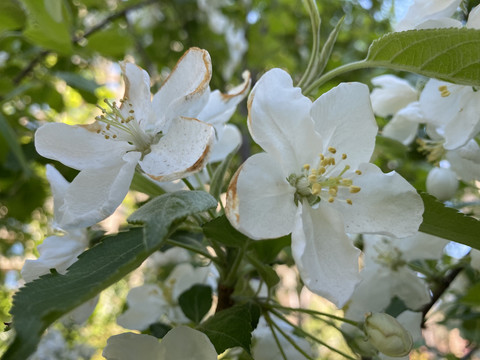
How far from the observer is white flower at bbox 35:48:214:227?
0.59m

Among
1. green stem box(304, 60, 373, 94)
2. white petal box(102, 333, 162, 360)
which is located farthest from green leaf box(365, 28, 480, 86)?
white petal box(102, 333, 162, 360)

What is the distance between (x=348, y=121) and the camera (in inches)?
25.5

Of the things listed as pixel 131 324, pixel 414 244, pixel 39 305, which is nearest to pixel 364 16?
pixel 414 244

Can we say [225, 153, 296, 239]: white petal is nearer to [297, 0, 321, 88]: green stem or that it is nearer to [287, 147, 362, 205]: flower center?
[287, 147, 362, 205]: flower center

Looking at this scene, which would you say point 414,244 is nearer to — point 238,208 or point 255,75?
point 238,208

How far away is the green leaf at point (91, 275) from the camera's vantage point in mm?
424

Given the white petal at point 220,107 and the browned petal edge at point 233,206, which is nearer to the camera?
the browned petal edge at point 233,206

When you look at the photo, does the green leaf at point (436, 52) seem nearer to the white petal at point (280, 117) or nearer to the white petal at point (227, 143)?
the white petal at point (280, 117)

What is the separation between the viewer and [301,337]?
2.94 feet

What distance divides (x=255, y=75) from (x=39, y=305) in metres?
1.74

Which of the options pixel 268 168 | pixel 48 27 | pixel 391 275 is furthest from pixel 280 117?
pixel 48 27

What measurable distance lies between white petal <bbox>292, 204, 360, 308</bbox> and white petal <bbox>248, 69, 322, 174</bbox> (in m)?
0.08

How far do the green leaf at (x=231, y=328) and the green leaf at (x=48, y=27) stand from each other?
0.73 metres

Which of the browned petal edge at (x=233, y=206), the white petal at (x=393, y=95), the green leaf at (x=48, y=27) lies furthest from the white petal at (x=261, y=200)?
the green leaf at (x=48, y=27)
